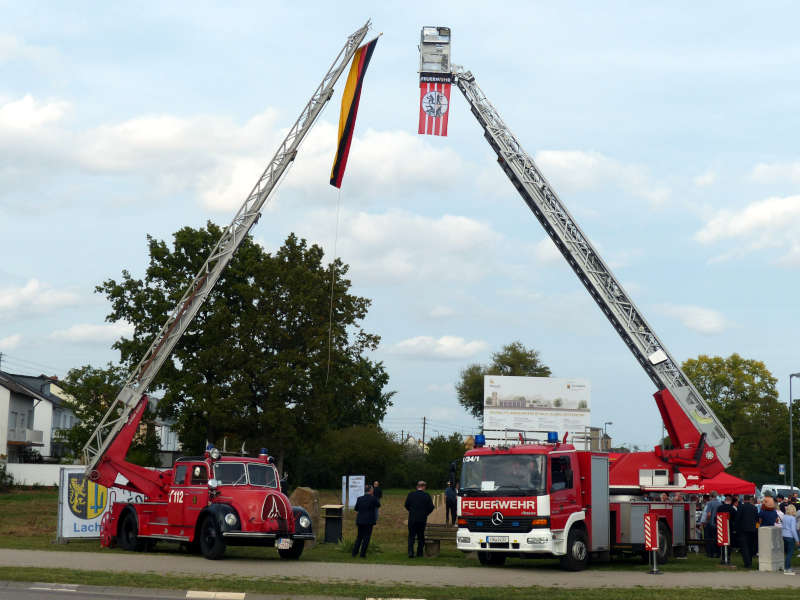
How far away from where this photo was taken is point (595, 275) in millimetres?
28953

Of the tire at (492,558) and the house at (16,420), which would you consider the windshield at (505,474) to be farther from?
the house at (16,420)

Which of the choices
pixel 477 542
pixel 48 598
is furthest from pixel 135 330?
pixel 48 598

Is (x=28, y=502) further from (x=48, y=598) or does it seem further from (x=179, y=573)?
(x=48, y=598)

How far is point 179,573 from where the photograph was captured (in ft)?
55.7

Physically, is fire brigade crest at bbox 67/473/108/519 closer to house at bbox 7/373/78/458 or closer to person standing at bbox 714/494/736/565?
person standing at bbox 714/494/736/565

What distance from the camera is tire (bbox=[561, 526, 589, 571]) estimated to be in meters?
19.6

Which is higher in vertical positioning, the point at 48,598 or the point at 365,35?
the point at 365,35

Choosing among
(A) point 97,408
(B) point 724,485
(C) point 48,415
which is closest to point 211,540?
(B) point 724,485

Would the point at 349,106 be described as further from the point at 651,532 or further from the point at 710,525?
the point at 710,525

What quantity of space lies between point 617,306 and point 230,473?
13.2m

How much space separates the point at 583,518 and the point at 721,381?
7020 cm

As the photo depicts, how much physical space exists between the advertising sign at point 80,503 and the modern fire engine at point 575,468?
10.1 meters

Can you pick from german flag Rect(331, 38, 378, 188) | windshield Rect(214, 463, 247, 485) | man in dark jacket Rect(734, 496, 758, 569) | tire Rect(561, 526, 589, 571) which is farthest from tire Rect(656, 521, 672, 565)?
german flag Rect(331, 38, 378, 188)

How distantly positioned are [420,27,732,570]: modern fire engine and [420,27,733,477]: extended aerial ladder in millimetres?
30
